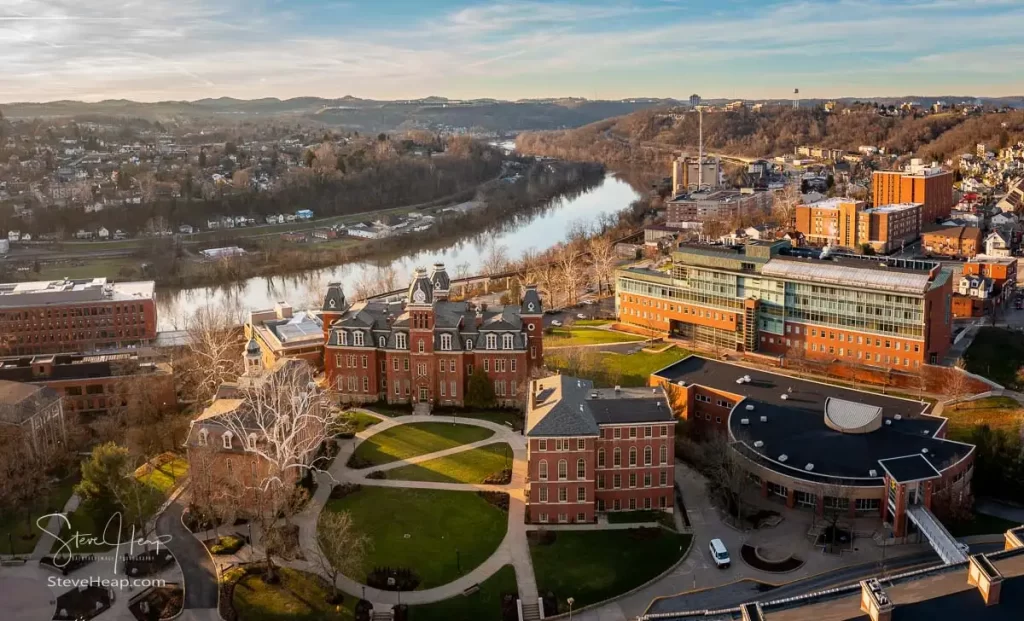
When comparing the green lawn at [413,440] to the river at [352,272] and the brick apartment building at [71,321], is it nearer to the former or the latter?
the brick apartment building at [71,321]

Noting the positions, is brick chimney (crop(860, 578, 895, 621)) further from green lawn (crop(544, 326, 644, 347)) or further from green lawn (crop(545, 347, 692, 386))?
green lawn (crop(544, 326, 644, 347))

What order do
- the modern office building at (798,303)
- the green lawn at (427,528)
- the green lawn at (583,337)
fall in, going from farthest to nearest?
the green lawn at (583,337) < the modern office building at (798,303) < the green lawn at (427,528)

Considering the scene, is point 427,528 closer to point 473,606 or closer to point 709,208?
point 473,606

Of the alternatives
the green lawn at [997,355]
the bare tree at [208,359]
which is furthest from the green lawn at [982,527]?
the bare tree at [208,359]

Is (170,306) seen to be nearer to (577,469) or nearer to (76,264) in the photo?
(76,264)

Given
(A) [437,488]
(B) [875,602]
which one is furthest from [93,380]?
(B) [875,602]

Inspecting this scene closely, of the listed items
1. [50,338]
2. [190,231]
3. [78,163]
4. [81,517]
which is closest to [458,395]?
[81,517]
